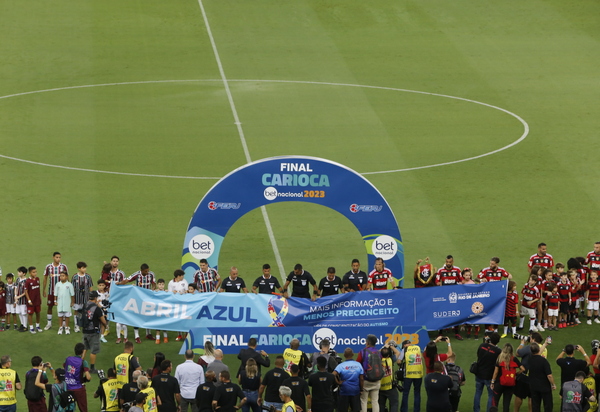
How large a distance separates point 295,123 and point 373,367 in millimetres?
24386

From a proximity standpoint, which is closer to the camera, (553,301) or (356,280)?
(553,301)

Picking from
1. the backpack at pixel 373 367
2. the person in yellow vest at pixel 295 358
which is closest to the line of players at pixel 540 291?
the backpack at pixel 373 367

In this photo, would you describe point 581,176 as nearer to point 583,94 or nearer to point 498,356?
point 583,94

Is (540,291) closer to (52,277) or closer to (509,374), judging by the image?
(509,374)

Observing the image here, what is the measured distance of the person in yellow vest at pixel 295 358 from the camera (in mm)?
21984

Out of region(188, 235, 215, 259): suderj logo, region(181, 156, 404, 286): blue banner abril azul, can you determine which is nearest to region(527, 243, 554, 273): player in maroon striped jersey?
region(181, 156, 404, 286): blue banner abril azul

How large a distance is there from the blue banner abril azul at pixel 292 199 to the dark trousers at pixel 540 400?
7.20m

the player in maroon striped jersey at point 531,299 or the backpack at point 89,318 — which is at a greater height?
the player in maroon striped jersey at point 531,299

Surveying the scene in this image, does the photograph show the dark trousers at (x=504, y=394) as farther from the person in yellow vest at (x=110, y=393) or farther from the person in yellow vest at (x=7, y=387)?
the person in yellow vest at (x=7, y=387)

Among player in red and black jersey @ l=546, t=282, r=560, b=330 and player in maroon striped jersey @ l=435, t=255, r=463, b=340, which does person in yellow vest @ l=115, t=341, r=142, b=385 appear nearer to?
player in maroon striped jersey @ l=435, t=255, r=463, b=340

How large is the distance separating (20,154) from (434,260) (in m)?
17.6

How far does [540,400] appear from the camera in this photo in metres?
22.2

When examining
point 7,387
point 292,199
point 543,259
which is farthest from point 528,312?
point 7,387

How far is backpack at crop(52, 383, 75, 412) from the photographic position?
826 inches
